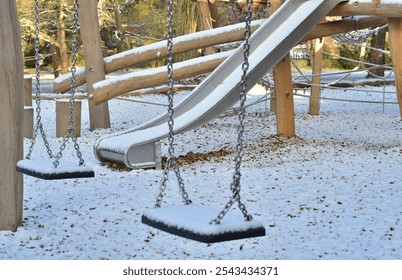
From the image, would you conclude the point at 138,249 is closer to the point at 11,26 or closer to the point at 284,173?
the point at 11,26

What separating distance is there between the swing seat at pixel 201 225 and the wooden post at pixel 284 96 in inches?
176

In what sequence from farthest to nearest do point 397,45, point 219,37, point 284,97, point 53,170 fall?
point 219,37
point 284,97
point 397,45
point 53,170

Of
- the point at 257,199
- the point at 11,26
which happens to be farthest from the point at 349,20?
the point at 11,26

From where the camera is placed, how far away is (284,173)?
6297 millimetres

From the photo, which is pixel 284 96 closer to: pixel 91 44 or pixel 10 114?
pixel 91 44

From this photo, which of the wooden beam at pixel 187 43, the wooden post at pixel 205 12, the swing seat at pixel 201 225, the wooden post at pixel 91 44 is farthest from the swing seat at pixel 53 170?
the wooden post at pixel 205 12

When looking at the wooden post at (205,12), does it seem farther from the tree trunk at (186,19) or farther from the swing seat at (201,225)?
the swing seat at (201,225)

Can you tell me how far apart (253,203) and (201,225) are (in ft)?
7.38

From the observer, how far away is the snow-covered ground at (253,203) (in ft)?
14.8

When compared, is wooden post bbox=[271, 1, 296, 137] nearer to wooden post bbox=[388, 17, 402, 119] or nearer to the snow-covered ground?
the snow-covered ground

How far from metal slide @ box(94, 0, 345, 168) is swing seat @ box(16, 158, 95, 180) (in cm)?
202

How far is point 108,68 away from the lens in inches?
356

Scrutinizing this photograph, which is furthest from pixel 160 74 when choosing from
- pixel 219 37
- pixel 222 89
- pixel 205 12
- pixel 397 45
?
pixel 205 12
